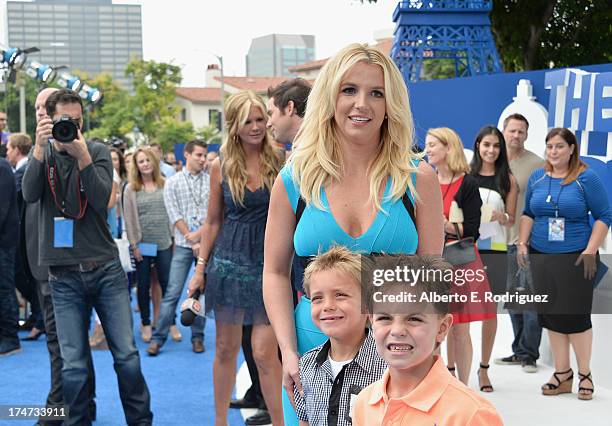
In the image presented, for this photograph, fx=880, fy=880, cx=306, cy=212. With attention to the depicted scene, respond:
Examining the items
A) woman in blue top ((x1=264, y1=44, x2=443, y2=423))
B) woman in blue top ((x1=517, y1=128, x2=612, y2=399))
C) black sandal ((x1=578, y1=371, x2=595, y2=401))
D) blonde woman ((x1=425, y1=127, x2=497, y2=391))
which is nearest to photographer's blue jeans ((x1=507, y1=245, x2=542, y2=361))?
woman in blue top ((x1=517, y1=128, x2=612, y2=399))

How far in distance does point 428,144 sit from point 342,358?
3.74 meters

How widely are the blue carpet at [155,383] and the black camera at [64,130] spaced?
216 cm

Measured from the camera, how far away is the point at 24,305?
10312 millimetres

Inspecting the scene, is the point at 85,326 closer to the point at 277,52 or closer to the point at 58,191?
the point at 58,191

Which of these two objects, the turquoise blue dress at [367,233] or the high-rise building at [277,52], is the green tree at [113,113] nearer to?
the turquoise blue dress at [367,233]

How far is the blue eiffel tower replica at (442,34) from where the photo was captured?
17609 millimetres

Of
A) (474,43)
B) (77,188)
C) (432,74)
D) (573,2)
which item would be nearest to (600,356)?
(77,188)

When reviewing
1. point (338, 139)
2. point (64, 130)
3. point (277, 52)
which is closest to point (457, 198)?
point (64, 130)

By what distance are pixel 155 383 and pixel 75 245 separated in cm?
252

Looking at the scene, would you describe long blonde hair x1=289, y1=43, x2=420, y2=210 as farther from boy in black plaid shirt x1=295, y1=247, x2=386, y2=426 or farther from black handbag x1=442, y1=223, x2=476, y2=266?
black handbag x1=442, y1=223, x2=476, y2=266

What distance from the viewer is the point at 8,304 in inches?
327

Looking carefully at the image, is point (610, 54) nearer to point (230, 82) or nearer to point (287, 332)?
point (287, 332)

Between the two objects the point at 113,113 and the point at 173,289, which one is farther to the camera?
the point at 113,113
